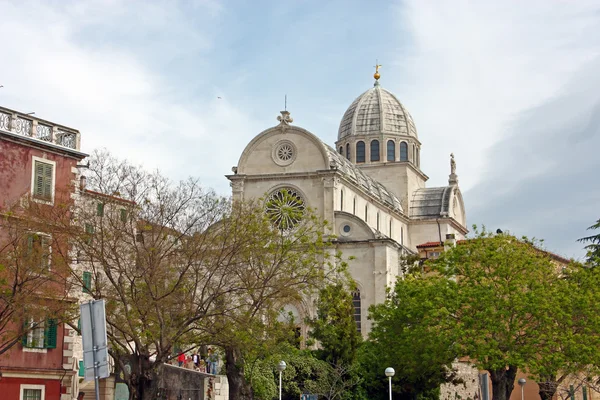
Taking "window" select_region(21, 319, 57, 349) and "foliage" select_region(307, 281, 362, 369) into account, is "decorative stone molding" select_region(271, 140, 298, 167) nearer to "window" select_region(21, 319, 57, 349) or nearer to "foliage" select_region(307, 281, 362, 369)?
"foliage" select_region(307, 281, 362, 369)

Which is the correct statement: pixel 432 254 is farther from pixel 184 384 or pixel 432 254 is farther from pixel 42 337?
pixel 42 337

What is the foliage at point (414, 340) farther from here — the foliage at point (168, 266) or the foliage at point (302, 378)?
the foliage at point (168, 266)

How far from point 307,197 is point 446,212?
1994 cm

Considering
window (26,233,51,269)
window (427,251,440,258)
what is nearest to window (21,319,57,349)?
window (26,233,51,269)

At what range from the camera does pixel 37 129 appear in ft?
119

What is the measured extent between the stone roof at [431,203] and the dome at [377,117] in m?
5.50

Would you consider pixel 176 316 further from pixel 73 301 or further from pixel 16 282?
pixel 16 282

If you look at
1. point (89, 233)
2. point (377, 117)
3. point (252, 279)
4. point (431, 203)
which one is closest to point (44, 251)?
point (89, 233)

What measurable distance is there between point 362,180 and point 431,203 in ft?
40.6

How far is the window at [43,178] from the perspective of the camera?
117 feet

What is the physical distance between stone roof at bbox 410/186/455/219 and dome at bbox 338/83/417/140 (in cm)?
550

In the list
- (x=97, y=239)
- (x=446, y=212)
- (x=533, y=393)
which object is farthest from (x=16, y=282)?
(x=446, y=212)

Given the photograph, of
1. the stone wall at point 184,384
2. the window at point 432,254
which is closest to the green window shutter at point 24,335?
the stone wall at point 184,384

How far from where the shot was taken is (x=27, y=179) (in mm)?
35469
